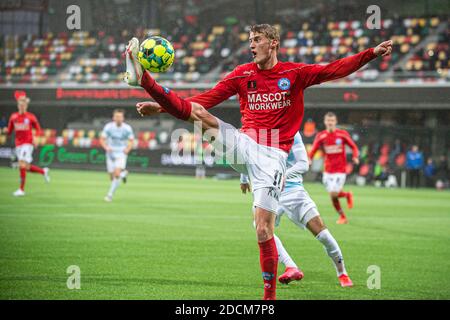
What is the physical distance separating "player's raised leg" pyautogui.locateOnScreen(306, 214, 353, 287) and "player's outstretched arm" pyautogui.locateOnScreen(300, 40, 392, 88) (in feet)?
5.60

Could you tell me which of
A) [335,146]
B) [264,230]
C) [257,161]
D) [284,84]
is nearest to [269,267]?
[264,230]

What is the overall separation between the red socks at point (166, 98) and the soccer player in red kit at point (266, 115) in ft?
0.53

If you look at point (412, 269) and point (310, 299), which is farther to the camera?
point (412, 269)

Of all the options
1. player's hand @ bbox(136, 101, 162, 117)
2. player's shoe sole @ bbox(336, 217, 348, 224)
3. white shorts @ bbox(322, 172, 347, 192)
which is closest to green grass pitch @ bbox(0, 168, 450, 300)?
player's shoe sole @ bbox(336, 217, 348, 224)

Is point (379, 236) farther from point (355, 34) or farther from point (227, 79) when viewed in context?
point (355, 34)

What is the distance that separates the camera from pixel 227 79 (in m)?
7.83

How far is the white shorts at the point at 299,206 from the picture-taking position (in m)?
8.55

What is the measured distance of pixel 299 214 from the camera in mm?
8594

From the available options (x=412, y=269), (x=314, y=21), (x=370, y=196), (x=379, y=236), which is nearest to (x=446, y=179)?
(x=370, y=196)

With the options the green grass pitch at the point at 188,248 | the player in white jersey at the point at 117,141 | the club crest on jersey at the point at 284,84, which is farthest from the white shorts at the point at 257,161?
the player in white jersey at the point at 117,141

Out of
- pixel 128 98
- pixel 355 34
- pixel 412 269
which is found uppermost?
pixel 355 34

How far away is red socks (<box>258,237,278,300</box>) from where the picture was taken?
7.02 meters

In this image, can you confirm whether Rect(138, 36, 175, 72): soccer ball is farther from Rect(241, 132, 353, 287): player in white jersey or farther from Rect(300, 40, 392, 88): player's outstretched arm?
Rect(241, 132, 353, 287): player in white jersey

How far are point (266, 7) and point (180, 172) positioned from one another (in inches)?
438
